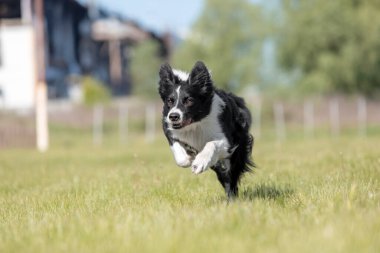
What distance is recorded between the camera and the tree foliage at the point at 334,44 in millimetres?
33406

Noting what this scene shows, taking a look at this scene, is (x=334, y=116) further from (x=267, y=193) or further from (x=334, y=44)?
(x=267, y=193)

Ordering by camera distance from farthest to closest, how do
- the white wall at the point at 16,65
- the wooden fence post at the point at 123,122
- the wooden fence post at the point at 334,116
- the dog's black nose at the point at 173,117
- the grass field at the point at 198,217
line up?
the white wall at the point at 16,65
the wooden fence post at the point at 334,116
the wooden fence post at the point at 123,122
the dog's black nose at the point at 173,117
the grass field at the point at 198,217

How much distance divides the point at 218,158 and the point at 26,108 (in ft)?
101

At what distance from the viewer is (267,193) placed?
21.5 feet

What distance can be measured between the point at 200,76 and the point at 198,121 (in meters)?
0.49

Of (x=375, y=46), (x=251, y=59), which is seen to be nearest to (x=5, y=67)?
(x=251, y=59)

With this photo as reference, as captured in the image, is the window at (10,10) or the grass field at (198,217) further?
the window at (10,10)

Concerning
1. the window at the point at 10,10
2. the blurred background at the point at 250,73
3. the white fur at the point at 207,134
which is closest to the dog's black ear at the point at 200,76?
the white fur at the point at 207,134

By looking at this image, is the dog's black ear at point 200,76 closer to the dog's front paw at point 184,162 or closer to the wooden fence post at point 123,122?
the dog's front paw at point 184,162

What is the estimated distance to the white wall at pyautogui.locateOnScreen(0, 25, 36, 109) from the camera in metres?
40.7

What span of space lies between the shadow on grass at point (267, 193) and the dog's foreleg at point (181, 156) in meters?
0.72

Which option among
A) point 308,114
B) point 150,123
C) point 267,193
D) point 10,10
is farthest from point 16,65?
point 267,193

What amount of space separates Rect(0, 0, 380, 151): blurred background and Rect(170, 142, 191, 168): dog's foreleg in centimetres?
1987

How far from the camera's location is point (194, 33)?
1780 inches
